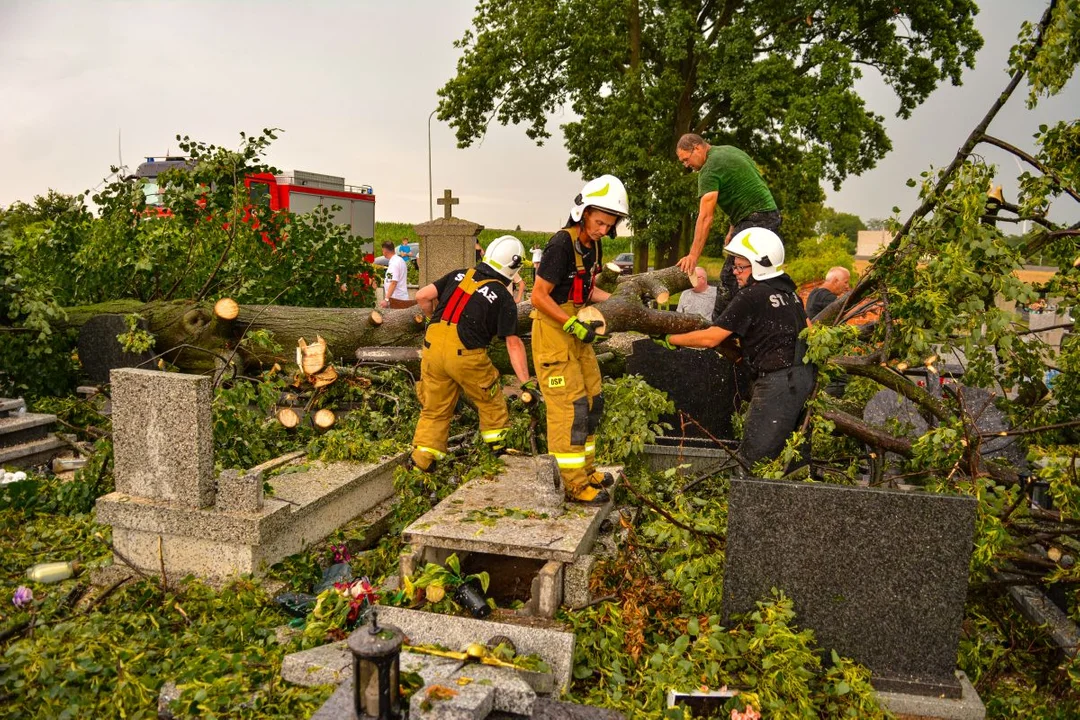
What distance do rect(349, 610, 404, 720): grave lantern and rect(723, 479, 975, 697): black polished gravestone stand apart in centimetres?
160

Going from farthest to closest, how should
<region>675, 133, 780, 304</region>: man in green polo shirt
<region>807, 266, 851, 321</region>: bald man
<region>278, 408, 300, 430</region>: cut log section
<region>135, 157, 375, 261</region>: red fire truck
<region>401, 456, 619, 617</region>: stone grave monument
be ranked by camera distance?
1. <region>135, 157, 375, 261</region>: red fire truck
2. <region>807, 266, 851, 321</region>: bald man
3. <region>675, 133, 780, 304</region>: man in green polo shirt
4. <region>278, 408, 300, 430</region>: cut log section
5. <region>401, 456, 619, 617</region>: stone grave monument

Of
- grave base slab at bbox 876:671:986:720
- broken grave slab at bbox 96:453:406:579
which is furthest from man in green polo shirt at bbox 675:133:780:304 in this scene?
broken grave slab at bbox 96:453:406:579

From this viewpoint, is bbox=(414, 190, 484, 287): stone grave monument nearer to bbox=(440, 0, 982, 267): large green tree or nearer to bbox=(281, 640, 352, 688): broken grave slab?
bbox=(440, 0, 982, 267): large green tree

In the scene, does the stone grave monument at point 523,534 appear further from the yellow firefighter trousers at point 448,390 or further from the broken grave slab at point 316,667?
the broken grave slab at point 316,667

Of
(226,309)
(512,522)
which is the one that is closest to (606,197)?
(512,522)

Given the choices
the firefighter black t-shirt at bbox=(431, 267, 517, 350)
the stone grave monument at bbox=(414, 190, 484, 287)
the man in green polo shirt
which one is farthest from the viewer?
the stone grave monument at bbox=(414, 190, 484, 287)

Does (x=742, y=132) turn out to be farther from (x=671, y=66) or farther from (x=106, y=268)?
(x=106, y=268)

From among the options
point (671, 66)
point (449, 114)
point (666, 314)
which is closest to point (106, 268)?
point (666, 314)

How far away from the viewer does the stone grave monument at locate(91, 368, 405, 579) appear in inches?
162

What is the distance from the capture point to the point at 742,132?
20.8 m

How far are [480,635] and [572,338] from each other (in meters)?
2.00

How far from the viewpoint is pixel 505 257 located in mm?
5422

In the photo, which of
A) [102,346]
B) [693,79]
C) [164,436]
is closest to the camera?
[164,436]

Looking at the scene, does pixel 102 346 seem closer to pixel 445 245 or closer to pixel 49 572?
pixel 49 572
